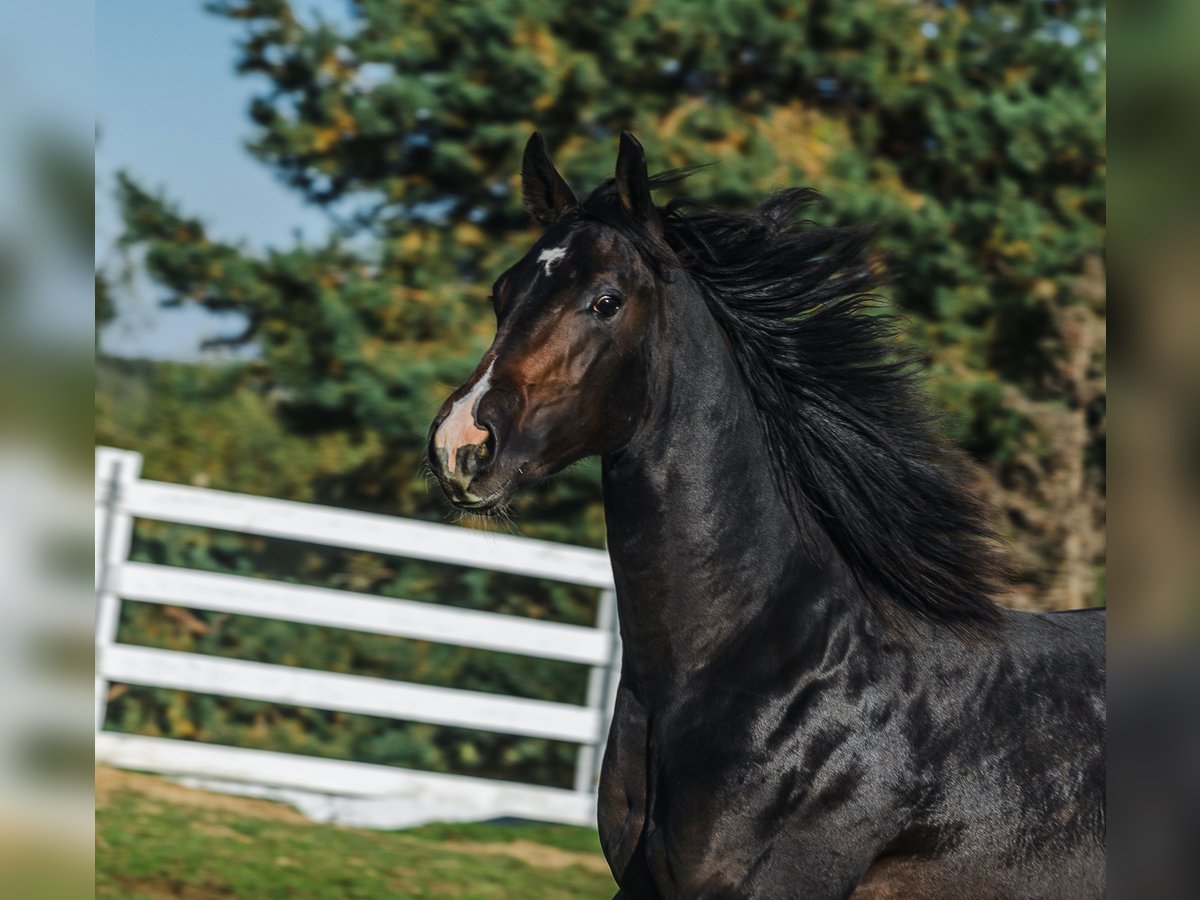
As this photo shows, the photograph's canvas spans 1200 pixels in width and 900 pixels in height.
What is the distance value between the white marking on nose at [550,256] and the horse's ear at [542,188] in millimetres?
404

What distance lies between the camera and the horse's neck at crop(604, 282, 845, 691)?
263 centimetres

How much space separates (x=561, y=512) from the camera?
27.8 feet

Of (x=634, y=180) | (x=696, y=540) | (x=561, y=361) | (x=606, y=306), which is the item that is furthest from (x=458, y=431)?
(x=634, y=180)

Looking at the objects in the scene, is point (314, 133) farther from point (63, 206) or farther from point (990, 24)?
point (63, 206)

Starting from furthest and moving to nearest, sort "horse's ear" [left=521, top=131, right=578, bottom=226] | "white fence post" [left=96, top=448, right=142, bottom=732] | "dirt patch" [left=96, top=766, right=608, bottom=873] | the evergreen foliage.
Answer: the evergreen foliage < "white fence post" [left=96, top=448, right=142, bottom=732] < "dirt patch" [left=96, top=766, right=608, bottom=873] < "horse's ear" [left=521, top=131, right=578, bottom=226]

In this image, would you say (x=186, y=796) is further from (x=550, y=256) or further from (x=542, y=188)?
(x=550, y=256)

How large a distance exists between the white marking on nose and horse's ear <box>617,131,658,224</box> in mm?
221

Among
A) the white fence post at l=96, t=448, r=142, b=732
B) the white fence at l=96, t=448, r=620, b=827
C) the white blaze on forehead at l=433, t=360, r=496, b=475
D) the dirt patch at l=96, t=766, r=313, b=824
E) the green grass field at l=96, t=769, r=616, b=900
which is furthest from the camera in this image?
the white fence post at l=96, t=448, r=142, b=732

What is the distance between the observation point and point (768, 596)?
8.72 feet

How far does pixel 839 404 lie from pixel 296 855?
3.89 metres

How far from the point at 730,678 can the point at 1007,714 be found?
0.61 m


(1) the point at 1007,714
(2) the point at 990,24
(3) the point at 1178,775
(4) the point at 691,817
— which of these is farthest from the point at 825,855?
(2) the point at 990,24

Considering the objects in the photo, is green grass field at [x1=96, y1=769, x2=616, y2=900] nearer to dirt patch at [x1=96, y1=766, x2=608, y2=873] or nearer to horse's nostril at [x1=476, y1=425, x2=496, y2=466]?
dirt patch at [x1=96, y1=766, x2=608, y2=873]

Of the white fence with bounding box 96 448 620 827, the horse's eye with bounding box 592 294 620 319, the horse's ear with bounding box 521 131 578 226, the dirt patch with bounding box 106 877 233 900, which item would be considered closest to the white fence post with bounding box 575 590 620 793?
the white fence with bounding box 96 448 620 827
